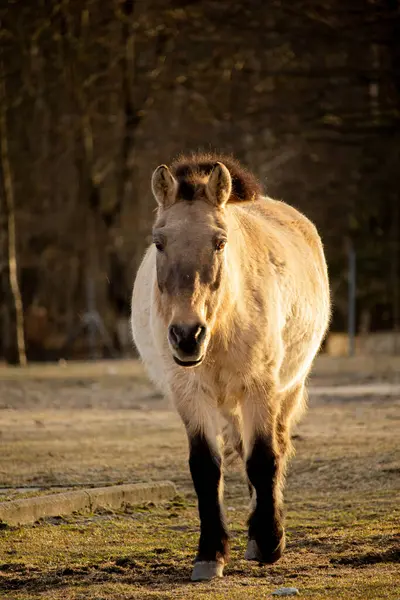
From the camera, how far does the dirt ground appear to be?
7453 mm

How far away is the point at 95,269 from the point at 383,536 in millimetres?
Result: 28976

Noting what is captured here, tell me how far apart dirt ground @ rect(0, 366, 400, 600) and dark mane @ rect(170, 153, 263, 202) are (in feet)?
7.04

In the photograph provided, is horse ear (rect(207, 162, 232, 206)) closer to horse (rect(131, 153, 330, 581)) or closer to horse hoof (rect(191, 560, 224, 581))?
horse (rect(131, 153, 330, 581))

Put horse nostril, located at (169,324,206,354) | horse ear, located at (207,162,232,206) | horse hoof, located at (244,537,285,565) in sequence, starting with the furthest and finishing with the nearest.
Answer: horse hoof, located at (244,537,285,565) < horse ear, located at (207,162,232,206) < horse nostril, located at (169,324,206,354)

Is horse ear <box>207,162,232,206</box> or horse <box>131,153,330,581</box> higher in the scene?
horse ear <box>207,162,232,206</box>

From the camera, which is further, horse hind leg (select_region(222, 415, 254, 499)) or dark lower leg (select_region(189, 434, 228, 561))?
horse hind leg (select_region(222, 415, 254, 499))

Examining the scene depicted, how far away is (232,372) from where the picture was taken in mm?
8305

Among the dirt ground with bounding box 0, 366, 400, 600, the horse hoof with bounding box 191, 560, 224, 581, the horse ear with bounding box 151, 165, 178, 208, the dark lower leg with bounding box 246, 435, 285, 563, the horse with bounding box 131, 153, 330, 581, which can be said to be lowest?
the dirt ground with bounding box 0, 366, 400, 600

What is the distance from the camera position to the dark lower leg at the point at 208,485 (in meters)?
8.23

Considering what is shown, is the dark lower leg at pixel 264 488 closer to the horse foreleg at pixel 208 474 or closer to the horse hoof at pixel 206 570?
the horse foreleg at pixel 208 474

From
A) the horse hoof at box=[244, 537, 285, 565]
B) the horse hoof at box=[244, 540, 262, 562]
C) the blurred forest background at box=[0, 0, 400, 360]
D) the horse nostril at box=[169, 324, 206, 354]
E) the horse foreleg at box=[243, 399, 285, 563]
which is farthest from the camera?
the blurred forest background at box=[0, 0, 400, 360]

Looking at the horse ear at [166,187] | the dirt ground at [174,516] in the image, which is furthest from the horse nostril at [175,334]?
the dirt ground at [174,516]

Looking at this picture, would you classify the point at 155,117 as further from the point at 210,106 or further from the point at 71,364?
the point at 71,364

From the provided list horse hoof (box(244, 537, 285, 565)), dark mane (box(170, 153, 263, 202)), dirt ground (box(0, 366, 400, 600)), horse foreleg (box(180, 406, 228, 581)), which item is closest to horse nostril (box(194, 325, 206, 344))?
dark mane (box(170, 153, 263, 202))
